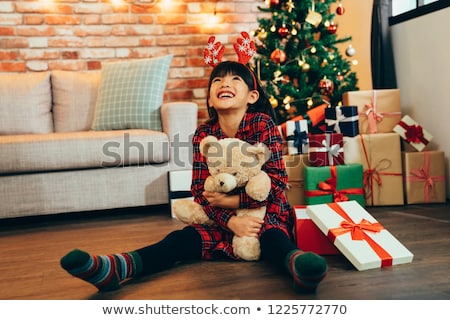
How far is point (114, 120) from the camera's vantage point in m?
2.66

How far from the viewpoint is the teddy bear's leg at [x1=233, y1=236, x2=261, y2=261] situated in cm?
141

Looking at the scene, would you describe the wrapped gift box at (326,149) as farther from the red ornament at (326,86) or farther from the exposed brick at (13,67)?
the exposed brick at (13,67)

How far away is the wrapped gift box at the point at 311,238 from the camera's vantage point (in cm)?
152

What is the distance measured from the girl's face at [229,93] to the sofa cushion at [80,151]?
0.91 meters

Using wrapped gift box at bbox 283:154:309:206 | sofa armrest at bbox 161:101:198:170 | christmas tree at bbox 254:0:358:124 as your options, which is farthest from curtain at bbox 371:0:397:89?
sofa armrest at bbox 161:101:198:170

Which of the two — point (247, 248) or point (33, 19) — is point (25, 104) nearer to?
point (33, 19)

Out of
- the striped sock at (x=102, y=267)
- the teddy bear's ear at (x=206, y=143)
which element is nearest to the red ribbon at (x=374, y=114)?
the teddy bear's ear at (x=206, y=143)

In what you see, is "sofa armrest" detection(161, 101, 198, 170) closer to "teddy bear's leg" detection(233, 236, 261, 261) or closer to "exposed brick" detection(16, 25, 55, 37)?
"teddy bear's leg" detection(233, 236, 261, 261)

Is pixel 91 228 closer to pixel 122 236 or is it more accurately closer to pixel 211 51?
pixel 122 236

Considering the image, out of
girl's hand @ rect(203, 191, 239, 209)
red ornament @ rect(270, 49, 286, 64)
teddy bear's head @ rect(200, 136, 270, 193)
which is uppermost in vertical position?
red ornament @ rect(270, 49, 286, 64)

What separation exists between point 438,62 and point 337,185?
866 millimetres

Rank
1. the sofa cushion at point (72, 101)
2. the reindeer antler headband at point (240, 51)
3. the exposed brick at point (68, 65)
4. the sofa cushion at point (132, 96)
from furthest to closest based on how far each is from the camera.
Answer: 1. the exposed brick at point (68, 65)
2. the sofa cushion at point (72, 101)
3. the sofa cushion at point (132, 96)
4. the reindeer antler headband at point (240, 51)

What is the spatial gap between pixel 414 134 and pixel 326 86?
55 cm

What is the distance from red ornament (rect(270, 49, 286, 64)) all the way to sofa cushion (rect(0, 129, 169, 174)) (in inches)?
31.0
